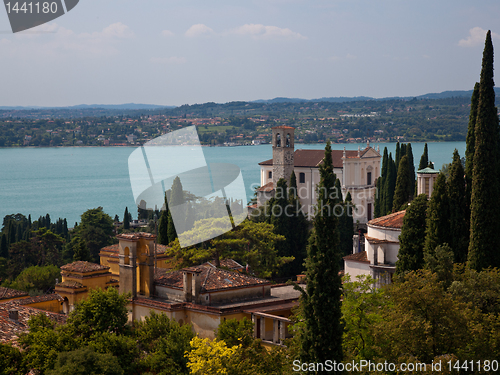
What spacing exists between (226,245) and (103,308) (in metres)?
10.5

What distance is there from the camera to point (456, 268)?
58.6 feet

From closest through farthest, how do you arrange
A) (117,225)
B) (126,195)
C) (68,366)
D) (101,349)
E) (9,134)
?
(68,366), (101,349), (117,225), (126,195), (9,134)

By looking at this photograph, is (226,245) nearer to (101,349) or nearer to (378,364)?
(101,349)

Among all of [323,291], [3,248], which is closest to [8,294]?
[323,291]

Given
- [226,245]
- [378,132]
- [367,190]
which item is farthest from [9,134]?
[226,245]

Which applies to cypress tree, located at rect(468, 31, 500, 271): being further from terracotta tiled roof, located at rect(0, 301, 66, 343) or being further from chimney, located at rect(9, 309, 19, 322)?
chimney, located at rect(9, 309, 19, 322)

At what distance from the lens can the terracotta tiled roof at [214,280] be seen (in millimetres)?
19111

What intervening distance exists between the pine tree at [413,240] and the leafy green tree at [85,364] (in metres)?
9.41

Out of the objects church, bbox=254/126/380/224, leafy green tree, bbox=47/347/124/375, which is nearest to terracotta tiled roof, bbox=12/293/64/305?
leafy green tree, bbox=47/347/124/375

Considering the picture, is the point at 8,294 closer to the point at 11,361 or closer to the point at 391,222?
the point at 11,361

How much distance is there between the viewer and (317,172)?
5412cm

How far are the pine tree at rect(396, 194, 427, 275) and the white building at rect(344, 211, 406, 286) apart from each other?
2007 mm

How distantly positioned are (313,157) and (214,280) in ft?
122

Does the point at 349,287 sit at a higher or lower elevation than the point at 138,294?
higher
